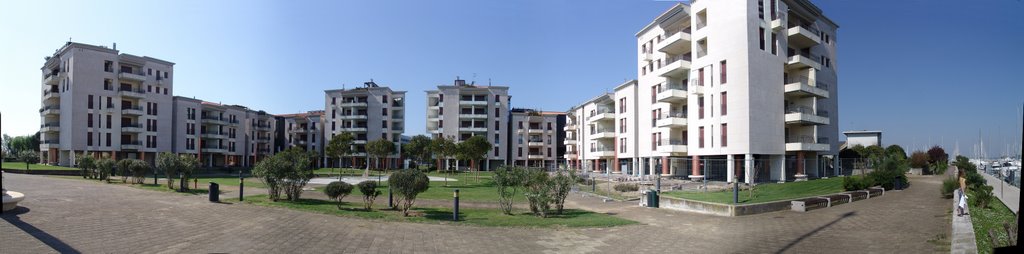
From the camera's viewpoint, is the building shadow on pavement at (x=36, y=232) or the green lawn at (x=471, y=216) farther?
the green lawn at (x=471, y=216)

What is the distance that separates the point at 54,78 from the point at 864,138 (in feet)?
319

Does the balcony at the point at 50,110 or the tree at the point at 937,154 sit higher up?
the balcony at the point at 50,110

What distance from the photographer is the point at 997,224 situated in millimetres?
12258

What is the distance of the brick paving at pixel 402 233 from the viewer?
29.4 ft

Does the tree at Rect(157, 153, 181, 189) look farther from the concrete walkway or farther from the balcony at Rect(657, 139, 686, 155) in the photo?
the balcony at Rect(657, 139, 686, 155)

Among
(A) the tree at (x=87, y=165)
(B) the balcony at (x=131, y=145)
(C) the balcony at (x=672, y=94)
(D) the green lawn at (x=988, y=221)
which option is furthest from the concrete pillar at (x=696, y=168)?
(B) the balcony at (x=131, y=145)

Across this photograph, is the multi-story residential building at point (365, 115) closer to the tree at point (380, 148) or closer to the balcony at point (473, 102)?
the balcony at point (473, 102)

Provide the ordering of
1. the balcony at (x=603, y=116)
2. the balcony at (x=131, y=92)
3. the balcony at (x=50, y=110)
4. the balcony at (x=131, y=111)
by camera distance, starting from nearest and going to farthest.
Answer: the balcony at (x=50, y=110)
the balcony at (x=603, y=116)
the balcony at (x=131, y=92)
the balcony at (x=131, y=111)

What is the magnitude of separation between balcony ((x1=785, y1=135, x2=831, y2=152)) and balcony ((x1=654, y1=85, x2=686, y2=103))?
27.3 ft

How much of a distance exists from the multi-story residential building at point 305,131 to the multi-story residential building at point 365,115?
246cm

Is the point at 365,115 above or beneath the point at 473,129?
above

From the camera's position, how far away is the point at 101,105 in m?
59.5

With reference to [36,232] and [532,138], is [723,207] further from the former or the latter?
[532,138]

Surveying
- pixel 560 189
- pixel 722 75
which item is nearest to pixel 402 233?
Result: pixel 560 189
